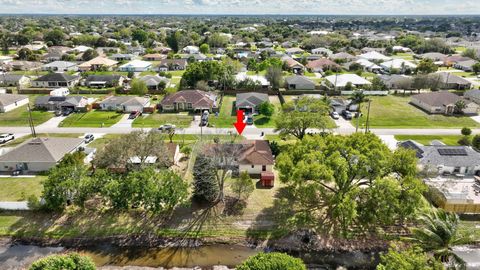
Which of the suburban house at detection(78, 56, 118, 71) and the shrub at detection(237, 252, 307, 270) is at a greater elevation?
the suburban house at detection(78, 56, 118, 71)

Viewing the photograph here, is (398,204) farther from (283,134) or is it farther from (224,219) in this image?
(283,134)

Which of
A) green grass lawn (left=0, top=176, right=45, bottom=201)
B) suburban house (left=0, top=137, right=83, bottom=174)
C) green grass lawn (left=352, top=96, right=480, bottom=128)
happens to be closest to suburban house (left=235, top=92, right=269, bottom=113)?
green grass lawn (left=352, top=96, right=480, bottom=128)

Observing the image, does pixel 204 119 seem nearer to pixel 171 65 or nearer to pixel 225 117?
pixel 225 117

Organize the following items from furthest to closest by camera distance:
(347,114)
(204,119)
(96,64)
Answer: (96,64) < (347,114) < (204,119)

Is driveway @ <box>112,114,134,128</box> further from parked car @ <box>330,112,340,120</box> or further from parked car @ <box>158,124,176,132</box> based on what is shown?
parked car @ <box>330,112,340,120</box>

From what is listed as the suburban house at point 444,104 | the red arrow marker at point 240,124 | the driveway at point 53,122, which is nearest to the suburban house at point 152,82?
the driveway at point 53,122

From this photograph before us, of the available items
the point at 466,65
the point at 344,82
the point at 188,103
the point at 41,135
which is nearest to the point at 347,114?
the point at 344,82

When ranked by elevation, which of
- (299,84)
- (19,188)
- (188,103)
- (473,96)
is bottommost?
(19,188)
